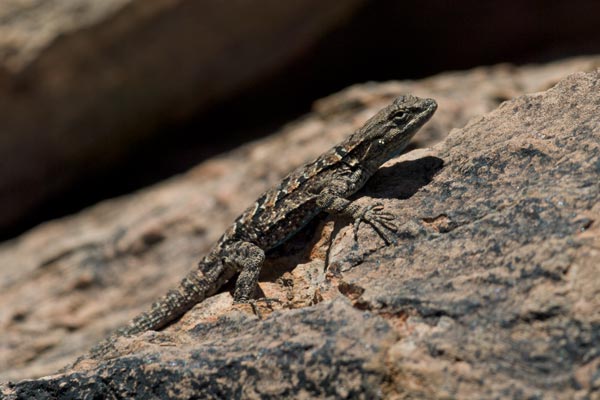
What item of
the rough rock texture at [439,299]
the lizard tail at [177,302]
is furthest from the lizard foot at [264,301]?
the lizard tail at [177,302]

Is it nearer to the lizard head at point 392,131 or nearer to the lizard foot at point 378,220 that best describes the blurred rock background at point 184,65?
the lizard head at point 392,131

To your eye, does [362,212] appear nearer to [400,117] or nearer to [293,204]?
[293,204]

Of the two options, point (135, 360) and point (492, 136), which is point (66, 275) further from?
point (492, 136)

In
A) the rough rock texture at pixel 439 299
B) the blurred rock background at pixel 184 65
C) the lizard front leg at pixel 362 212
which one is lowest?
the rough rock texture at pixel 439 299

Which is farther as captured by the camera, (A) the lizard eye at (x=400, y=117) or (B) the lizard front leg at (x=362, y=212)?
(A) the lizard eye at (x=400, y=117)

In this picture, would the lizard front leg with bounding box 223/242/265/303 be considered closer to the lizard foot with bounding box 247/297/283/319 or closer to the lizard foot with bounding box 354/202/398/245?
the lizard foot with bounding box 247/297/283/319
